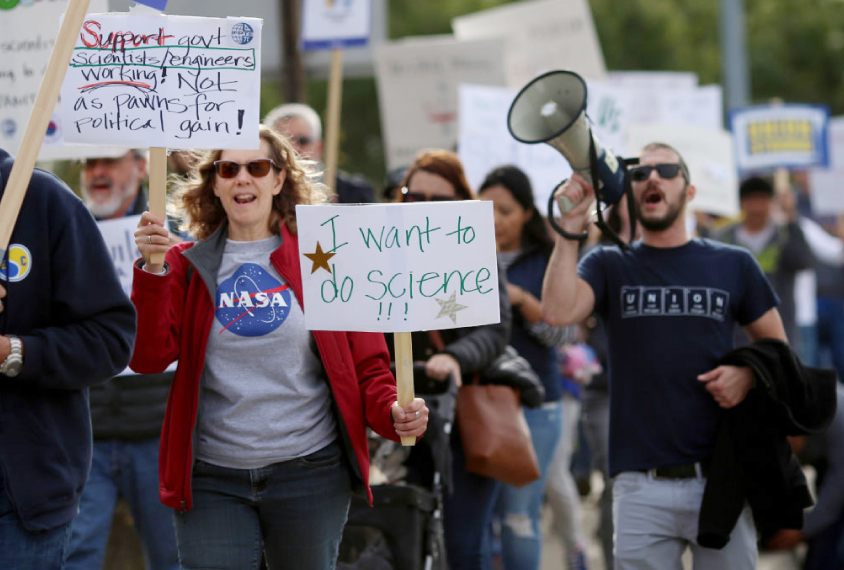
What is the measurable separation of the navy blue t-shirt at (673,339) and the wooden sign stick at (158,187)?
163 centimetres

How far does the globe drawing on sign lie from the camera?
3.41 metres

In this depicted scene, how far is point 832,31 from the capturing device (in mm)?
34031

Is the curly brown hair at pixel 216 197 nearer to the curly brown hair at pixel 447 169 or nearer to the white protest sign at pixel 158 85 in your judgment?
the white protest sign at pixel 158 85

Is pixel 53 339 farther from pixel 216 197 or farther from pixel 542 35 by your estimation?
pixel 542 35

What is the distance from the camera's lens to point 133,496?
14.3ft

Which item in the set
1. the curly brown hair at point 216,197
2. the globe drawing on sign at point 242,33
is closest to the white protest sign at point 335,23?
the curly brown hair at point 216,197

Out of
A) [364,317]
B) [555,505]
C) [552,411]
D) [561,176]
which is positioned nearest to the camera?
[364,317]

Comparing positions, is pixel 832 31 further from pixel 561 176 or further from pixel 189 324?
pixel 189 324

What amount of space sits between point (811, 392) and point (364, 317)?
1691mm

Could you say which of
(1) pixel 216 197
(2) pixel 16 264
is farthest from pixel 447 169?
(2) pixel 16 264

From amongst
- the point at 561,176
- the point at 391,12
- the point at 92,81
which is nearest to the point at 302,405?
the point at 92,81

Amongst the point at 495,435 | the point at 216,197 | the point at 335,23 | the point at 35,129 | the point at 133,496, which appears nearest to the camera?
the point at 35,129

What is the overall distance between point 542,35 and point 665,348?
4706mm

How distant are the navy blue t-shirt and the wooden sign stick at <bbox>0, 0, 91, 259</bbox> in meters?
2.02
